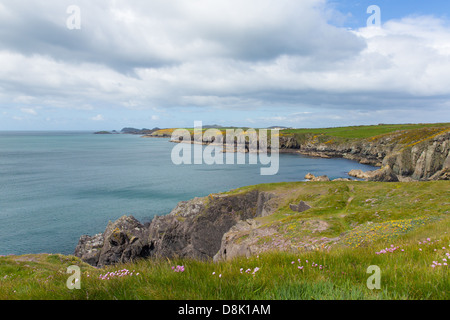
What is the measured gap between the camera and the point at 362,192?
30.5m

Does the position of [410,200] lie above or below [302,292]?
below

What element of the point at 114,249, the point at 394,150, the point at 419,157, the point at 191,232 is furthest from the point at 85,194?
the point at 394,150

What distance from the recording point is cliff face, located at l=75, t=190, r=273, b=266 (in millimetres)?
35188

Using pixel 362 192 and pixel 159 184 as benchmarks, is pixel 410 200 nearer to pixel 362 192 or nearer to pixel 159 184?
pixel 362 192

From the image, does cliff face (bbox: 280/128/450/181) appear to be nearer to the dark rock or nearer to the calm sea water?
the calm sea water

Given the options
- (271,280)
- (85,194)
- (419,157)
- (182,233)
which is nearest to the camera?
(271,280)


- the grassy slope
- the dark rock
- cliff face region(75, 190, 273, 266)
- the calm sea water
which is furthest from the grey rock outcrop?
the grassy slope

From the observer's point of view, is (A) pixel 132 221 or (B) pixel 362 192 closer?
(B) pixel 362 192

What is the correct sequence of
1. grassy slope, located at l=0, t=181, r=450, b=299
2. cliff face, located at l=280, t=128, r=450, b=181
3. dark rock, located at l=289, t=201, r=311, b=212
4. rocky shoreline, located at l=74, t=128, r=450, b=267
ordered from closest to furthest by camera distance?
1. grassy slope, located at l=0, t=181, r=450, b=299
2. rocky shoreline, located at l=74, t=128, r=450, b=267
3. dark rock, located at l=289, t=201, r=311, b=212
4. cliff face, located at l=280, t=128, r=450, b=181

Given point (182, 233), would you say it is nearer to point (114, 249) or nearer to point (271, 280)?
point (114, 249)

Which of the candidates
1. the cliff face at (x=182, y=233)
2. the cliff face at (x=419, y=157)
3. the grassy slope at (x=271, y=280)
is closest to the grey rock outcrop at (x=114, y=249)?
the cliff face at (x=182, y=233)

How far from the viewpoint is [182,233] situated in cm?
3788
